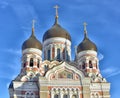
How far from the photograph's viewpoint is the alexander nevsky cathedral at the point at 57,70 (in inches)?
1339

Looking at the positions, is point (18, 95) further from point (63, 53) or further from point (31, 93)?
point (63, 53)

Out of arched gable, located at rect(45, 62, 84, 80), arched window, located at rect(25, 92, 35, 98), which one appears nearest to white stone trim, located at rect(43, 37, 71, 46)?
arched gable, located at rect(45, 62, 84, 80)

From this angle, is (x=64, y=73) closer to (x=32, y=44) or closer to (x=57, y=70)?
(x=57, y=70)

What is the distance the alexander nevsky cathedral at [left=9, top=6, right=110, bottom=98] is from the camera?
112ft

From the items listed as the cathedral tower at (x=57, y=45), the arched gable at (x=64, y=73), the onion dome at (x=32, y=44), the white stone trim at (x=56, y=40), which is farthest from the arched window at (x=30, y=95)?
the white stone trim at (x=56, y=40)

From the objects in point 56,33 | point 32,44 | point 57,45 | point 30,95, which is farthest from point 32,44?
point 30,95

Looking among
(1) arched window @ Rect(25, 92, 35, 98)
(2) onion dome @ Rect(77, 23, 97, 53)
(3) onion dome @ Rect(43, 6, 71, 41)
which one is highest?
(3) onion dome @ Rect(43, 6, 71, 41)

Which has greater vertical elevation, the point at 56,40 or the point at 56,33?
the point at 56,33

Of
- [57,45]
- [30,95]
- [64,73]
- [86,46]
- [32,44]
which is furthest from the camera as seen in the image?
[57,45]

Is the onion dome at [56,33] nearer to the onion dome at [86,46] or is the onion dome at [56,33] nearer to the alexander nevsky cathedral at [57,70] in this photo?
the alexander nevsky cathedral at [57,70]

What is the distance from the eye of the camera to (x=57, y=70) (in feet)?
114

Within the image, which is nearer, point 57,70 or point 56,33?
point 57,70

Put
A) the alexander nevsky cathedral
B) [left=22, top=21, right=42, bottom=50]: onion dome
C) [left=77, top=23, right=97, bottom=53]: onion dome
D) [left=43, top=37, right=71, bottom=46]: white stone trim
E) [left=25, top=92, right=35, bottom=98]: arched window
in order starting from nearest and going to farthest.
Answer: the alexander nevsky cathedral, [left=25, top=92, right=35, bottom=98]: arched window, [left=22, top=21, right=42, bottom=50]: onion dome, [left=77, top=23, right=97, bottom=53]: onion dome, [left=43, top=37, right=71, bottom=46]: white stone trim

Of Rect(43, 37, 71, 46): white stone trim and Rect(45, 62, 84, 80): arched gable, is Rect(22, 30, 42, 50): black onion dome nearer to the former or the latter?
Rect(43, 37, 71, 46): white stone trim
